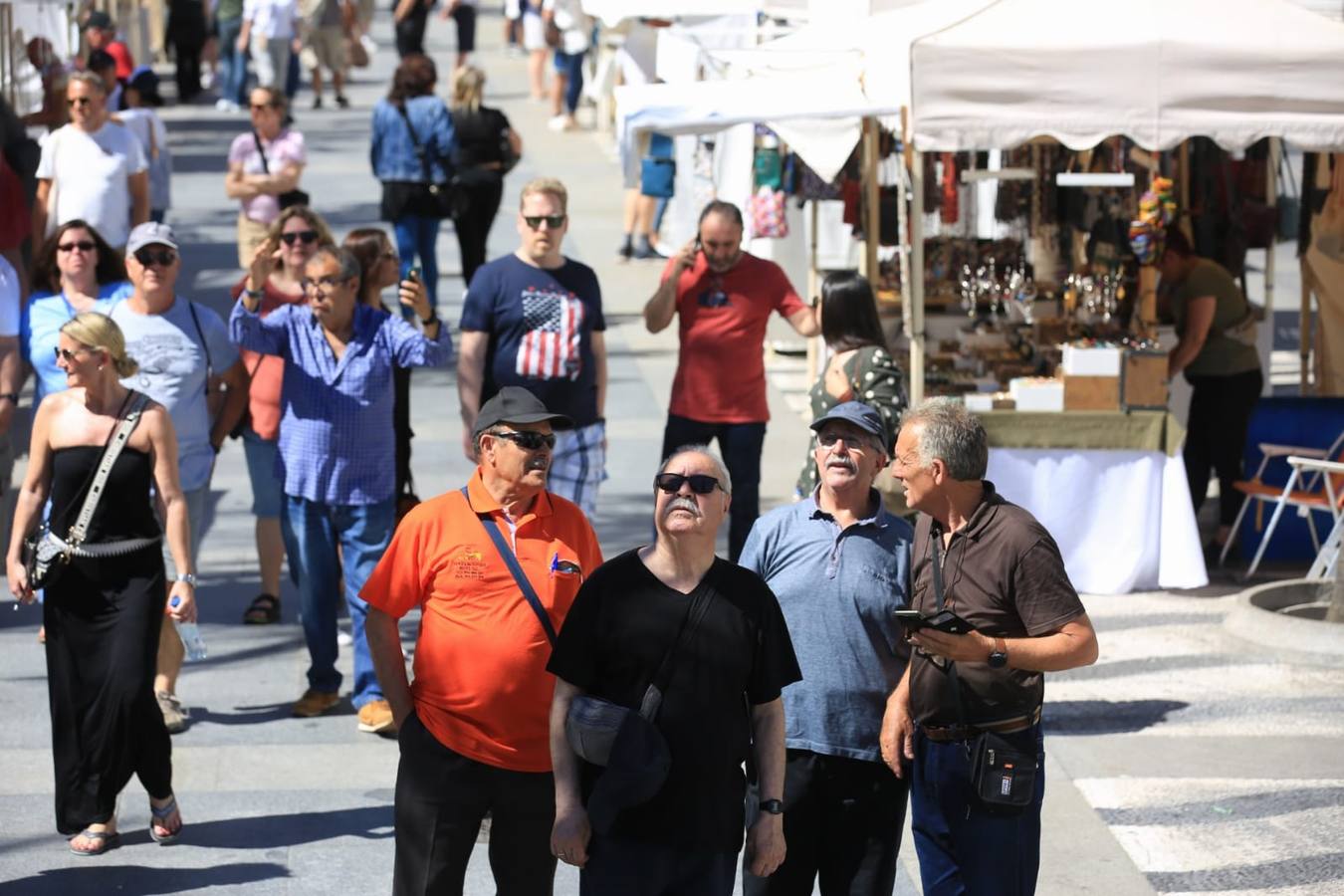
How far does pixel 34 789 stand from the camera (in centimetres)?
754

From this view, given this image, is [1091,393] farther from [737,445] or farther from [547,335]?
[547,335]

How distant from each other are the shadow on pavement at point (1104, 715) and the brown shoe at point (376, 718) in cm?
256

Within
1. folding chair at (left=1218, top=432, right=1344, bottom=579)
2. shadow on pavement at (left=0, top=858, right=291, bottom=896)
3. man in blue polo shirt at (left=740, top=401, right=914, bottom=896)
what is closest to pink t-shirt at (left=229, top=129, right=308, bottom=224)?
folding chair at (left=1218, top=432, right=1344, bottom=579)

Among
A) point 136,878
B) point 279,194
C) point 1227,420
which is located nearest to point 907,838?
point 136,878

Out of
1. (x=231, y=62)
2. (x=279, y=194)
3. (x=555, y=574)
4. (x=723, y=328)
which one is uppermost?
(x=231, y=62)

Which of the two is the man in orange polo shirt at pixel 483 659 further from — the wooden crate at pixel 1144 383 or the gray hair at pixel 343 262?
the wooden crate at pixel 1144 383

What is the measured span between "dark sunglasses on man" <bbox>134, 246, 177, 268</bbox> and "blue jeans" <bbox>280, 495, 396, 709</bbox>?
0.99m

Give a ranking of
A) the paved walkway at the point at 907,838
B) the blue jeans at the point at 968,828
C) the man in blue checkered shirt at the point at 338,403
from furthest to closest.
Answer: the man in blue checkered shirt at the point at 338,403 < the paved walkway at the point at 907,838 < the blue jeans at the point at 968,828

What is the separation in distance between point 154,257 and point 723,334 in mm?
2724

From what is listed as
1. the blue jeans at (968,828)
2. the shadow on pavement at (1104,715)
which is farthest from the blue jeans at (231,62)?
the blue jeans at (968,828)

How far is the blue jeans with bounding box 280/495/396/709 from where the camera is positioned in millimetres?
7988

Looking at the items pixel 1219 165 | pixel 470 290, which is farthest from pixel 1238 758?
pixel 1219 165

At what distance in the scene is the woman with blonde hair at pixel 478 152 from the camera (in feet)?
50.4

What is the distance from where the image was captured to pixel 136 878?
6.66m
